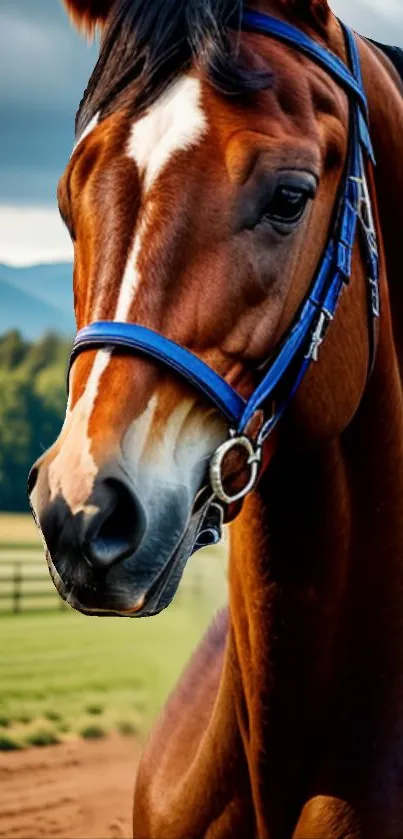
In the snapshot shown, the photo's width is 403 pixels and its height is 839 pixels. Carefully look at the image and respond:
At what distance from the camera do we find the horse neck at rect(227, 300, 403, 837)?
2.49 metres

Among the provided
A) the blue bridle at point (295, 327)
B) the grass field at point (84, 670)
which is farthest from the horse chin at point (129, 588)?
the grass field at point (84, 670)

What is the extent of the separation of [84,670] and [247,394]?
10986mm

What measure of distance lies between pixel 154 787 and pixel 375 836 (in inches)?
30.4

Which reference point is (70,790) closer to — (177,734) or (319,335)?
(177,734)

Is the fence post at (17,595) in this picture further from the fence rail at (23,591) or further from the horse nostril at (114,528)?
the horse nostril at (114,528)

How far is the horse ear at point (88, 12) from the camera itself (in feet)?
8.64

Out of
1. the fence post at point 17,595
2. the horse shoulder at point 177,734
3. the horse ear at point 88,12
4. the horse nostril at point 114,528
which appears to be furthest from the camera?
the fence post at point 17,595

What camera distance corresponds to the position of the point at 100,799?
7723mm

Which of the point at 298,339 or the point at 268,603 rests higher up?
the point at 298,339

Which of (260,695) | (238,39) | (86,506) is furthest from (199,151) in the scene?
(260,695)

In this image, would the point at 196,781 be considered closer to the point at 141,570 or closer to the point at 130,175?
the point at 141,570

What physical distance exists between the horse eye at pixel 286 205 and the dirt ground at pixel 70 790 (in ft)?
15.4

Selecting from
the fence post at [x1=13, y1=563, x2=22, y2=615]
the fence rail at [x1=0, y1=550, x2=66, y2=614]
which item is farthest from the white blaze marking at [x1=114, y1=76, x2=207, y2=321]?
the fence post at [x1=13, y1=563, x2=22, y2=615]

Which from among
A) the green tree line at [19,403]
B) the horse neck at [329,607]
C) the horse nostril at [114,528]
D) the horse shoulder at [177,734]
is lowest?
the green tree line at [19,403]
